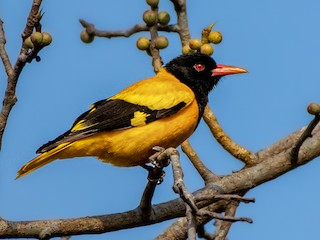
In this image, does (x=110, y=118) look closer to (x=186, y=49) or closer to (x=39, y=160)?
(x=39, y=160)

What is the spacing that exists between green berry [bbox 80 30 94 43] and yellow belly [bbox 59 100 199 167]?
1.04 m

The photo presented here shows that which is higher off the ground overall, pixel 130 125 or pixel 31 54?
pixel 31 54

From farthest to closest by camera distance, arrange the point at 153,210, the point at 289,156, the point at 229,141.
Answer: the point at 229,141
the point at 289,156
the point at 153,210

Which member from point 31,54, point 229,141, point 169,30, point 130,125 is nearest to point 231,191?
point 229,141

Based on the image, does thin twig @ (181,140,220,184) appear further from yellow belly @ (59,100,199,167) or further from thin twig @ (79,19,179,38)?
thin twig @ (79,19,179,38)

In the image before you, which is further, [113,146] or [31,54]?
[113,146]

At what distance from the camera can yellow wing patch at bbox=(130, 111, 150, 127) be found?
18.5 feet

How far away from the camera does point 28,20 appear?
422 centimetres

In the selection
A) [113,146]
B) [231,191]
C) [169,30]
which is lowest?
[231,191]

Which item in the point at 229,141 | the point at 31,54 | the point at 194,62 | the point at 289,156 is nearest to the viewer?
the point at 31,54

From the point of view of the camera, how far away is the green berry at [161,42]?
5.79 meters

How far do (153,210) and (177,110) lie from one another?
936 mm

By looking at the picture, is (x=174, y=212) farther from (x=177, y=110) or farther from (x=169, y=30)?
(x=169, y=30)

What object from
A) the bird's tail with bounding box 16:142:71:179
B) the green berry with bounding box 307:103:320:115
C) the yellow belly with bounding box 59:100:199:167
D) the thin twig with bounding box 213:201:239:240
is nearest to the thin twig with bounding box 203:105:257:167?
the yellow belly with bounding box 59:100:199:167
